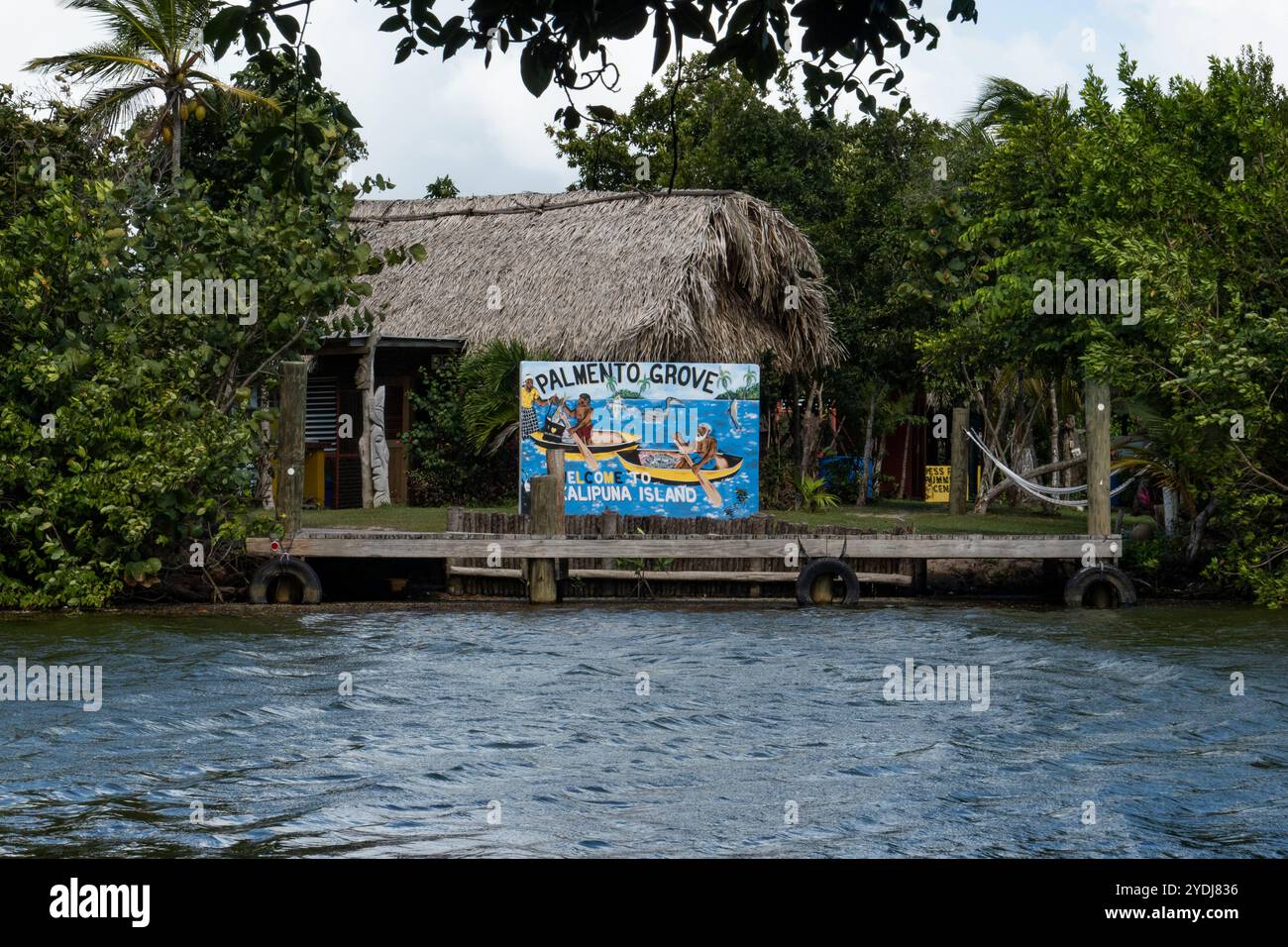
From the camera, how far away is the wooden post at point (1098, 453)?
58.7 ft

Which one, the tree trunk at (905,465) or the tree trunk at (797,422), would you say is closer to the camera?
the tree trunk at (797,422)

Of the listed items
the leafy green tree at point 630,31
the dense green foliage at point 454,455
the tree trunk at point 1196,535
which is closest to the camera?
the leafy green tree at point 630,31

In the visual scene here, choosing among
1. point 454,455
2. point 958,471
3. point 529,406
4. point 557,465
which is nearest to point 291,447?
point 557,465

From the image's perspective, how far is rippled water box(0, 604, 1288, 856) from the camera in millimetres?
8539

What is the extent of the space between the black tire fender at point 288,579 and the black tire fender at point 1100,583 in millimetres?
8904

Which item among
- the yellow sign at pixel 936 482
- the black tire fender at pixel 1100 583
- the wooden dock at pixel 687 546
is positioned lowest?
→ the black tire fender at pixel 1100 583

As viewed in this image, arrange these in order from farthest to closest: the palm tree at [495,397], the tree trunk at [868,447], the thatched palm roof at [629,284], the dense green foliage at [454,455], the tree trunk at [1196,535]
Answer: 1. the tree trunk at [868,447]
2. the dense green foliage at [454,455]
3. the thatched palm roof at [629,284]
4. the palm tree at [495,397]
5. the tree trunk at [1196,535]

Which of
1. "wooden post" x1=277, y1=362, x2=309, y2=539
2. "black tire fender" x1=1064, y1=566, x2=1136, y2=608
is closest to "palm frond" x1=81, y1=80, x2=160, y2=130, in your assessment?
"wooden post" x1=277, y1=362, x2=309, y2=539

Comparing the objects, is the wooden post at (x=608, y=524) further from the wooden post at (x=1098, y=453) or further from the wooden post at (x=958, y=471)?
the wooden post at (x=958, y=471)

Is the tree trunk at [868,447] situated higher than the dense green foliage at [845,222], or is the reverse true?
the dense green foliage at [845,222]

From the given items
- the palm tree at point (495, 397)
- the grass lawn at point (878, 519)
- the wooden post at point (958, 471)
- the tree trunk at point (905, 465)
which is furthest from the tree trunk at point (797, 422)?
the tree trunk at point (905, 465)

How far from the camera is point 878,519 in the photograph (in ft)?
75.8
